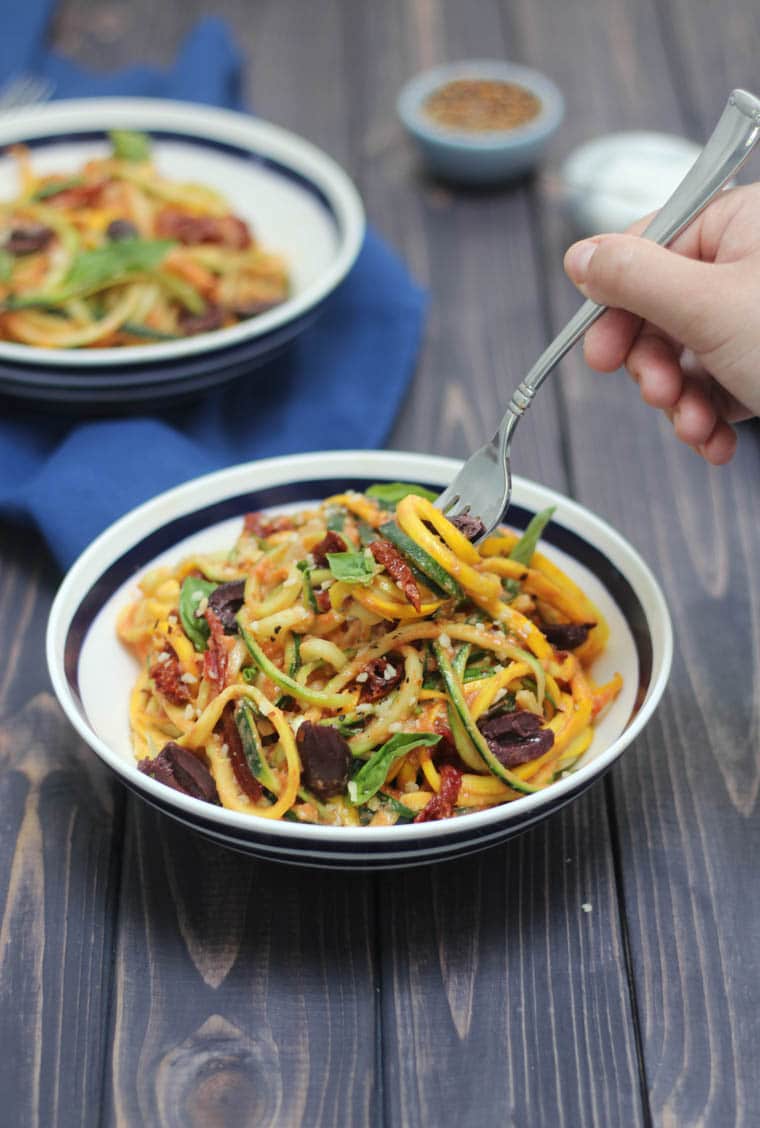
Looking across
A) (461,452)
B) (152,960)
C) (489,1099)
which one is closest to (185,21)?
(461,452)

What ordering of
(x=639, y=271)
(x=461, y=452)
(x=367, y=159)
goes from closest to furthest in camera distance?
(x=639, y=271)
(x=461, y=452)
(x=367, y=159)

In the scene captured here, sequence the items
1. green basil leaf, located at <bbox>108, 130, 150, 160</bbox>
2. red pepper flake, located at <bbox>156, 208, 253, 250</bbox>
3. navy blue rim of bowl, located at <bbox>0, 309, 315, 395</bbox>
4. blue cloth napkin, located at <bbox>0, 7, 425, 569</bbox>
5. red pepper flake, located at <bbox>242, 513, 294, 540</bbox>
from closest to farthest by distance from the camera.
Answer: red pepper flake, located at <bbox>242, 513, 294, 540</bbox>, blue cloth napkin, located at <bbox>0, 7, 425, 569</bbox>, navy blue rim of bowl, located at <bbox>0, 309, 315, 395</bbox>, red pepper flake, located at <bbox>156, 208, 253, 250</bbox>, green basil leaf, located at <bbox>108, 130, 150, 160</bbox>

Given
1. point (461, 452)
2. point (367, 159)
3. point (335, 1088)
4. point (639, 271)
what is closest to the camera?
point (335, 1088)

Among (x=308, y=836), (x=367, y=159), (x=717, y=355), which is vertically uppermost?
(x=367, y=159)

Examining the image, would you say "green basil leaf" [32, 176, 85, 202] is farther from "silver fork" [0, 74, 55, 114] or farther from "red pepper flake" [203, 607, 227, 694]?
"red pepper flake" [203, 607, 227, 694]

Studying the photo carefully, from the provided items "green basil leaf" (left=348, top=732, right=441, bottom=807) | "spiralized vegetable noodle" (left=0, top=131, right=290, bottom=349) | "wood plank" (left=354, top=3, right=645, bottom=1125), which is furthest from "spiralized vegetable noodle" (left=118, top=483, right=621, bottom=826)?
"spiralized vegetable noodle" (left=0, top=131, right=290, bottom=349)

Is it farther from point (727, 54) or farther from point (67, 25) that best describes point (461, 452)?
point (67, 25)

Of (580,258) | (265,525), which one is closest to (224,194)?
(265,525)
